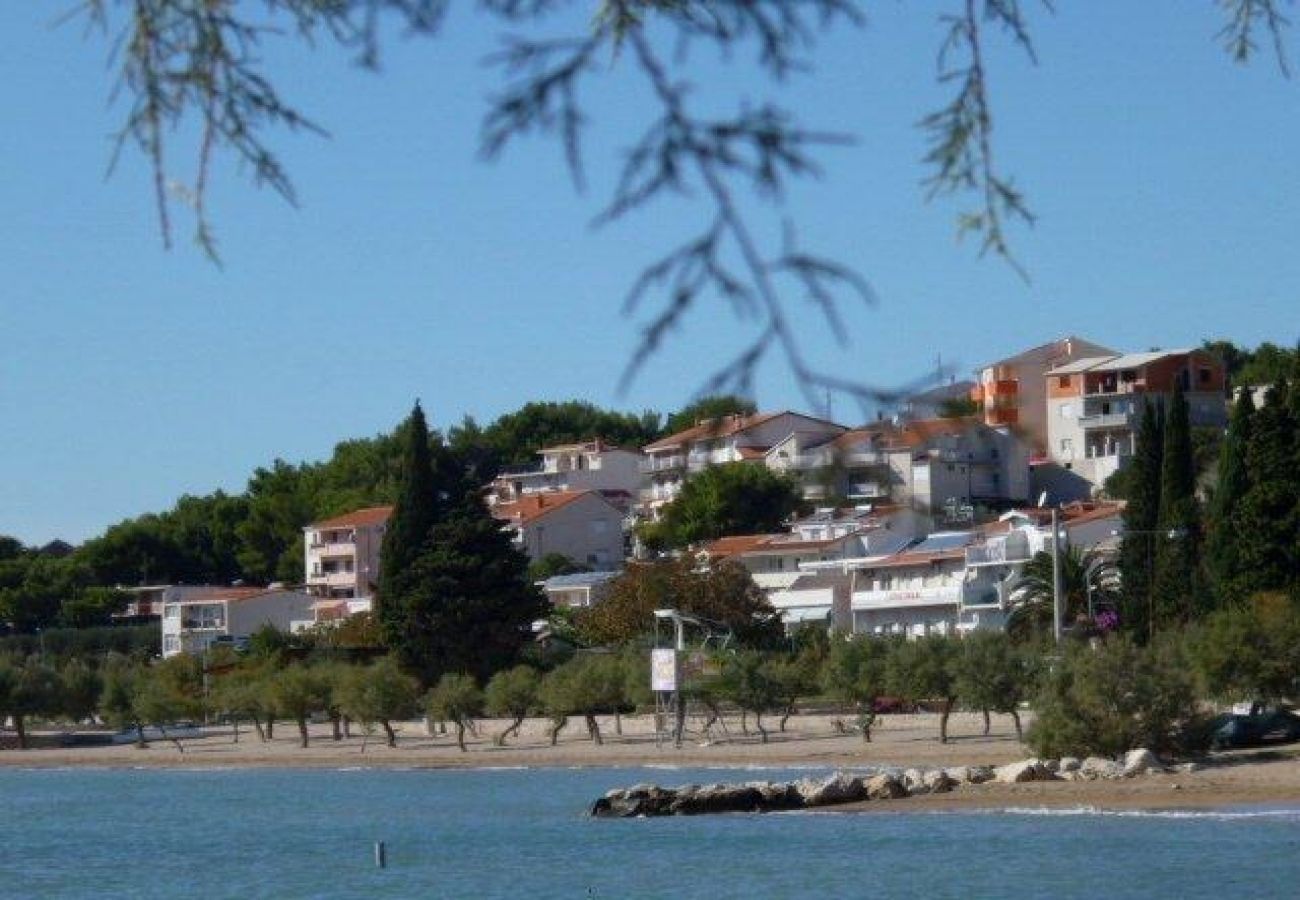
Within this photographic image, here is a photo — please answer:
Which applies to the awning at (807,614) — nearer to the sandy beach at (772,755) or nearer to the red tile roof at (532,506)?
the red tile roof at (532,506)

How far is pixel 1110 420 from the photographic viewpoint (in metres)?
90.0

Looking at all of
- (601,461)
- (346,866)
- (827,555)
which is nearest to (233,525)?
(601,461)

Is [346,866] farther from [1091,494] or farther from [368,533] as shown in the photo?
[368,533]

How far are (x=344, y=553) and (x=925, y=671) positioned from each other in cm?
6102

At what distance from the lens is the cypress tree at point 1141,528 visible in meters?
64.1

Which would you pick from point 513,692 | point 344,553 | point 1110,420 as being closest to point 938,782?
point 513,692

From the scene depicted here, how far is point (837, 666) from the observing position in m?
63.6

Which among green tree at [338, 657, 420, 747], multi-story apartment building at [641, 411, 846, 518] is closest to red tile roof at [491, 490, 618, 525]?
green tree at [338, 657, 420, 747]

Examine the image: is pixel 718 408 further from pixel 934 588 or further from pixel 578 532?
pixel 578 532

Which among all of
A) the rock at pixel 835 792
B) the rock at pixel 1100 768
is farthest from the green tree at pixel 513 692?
the rock at pixel 1100 768

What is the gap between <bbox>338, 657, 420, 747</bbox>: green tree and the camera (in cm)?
7612

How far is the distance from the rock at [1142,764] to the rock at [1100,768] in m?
0.22

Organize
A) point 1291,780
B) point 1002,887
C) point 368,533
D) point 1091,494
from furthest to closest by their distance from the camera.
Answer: point 368,533
point 1091,494
point 1291,780
point 1002,887

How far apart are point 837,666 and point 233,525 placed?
8133cm
